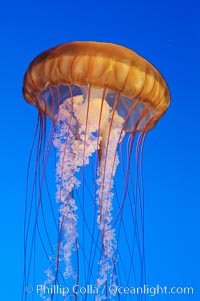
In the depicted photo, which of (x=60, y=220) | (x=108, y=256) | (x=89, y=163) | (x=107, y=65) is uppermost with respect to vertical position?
(x=107, y=65)

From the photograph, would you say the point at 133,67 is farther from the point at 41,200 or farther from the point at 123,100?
the point at 41,200

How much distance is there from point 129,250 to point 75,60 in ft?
6.43

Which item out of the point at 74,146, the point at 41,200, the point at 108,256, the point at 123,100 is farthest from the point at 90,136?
the point at 108,256

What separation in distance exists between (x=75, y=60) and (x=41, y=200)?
1251 millimetres

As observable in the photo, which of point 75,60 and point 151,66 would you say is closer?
point 75,60

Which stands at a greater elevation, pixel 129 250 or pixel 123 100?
pixel 123 100

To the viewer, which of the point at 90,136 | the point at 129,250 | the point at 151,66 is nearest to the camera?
the point at 151,66

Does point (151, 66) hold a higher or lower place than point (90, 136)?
higher

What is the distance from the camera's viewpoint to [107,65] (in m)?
3.28

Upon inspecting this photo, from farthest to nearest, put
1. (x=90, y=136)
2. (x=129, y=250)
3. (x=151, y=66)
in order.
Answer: (x=129, y=250), (x=90, y=136), (x=151, y=66)

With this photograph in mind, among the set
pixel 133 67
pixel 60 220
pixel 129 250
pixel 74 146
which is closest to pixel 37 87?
pixel 74 146

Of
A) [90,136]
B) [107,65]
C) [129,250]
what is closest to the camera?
[107,65]

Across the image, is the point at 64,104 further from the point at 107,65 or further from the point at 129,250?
the point at 129,250

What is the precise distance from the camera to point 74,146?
12.3ft
